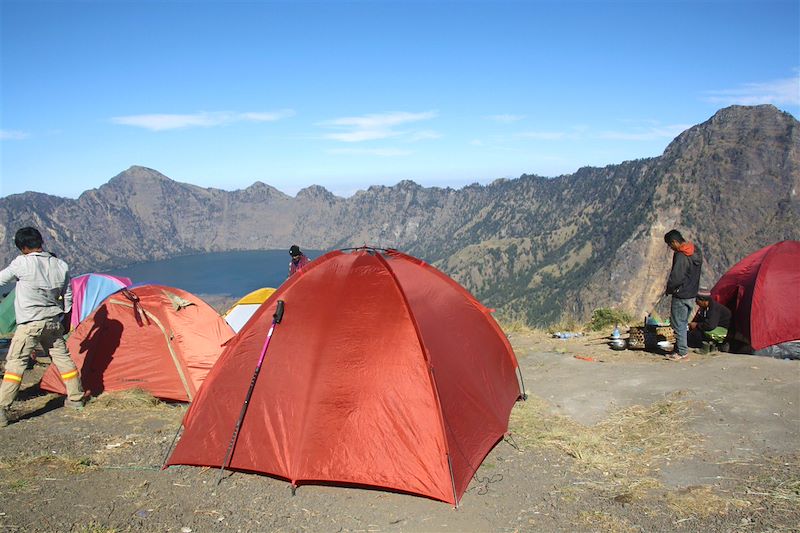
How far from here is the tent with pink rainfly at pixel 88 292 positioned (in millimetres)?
12727

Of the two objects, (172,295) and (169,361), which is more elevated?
(172,295)

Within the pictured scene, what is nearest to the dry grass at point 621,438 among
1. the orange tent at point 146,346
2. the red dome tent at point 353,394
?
the red dome tent at point 353,394

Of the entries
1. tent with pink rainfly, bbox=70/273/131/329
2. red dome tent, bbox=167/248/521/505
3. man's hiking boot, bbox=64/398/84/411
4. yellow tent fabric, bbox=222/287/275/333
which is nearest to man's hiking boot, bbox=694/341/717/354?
red dome tent, bbox=167/248/521/505

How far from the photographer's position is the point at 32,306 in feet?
25.3

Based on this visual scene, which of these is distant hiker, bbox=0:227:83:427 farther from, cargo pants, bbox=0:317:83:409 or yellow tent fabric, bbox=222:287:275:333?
yellow tent fabric, bbox=222:287:275:333

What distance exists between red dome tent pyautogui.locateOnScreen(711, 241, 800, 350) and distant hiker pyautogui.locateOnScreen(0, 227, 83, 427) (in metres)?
11.7

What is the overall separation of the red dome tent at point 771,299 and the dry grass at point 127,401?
10556mm

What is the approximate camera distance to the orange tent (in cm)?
909

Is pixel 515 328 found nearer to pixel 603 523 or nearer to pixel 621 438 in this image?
pixel 621 438

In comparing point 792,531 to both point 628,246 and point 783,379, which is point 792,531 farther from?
point 628,246

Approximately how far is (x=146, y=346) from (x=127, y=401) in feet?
3.16

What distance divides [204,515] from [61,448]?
9.09 feet

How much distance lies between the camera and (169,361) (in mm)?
9125

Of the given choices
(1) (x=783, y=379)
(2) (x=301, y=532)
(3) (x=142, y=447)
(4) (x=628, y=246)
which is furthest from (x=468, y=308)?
(4) (x=628, y=246)
